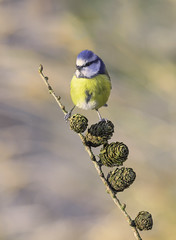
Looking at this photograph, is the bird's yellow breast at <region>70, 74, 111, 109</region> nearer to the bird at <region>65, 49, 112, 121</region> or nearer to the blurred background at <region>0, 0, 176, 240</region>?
the bird at <region>65, 49, 112, 121</region>

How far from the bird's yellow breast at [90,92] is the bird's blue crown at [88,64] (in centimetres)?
1

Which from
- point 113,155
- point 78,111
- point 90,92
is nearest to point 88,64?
point 90,92

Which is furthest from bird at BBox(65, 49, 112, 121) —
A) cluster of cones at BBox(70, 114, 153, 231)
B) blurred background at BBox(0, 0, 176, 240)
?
blurred background at BBox(0, 0, 176, 240)

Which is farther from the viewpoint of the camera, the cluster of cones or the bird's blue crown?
the bird's blue crown

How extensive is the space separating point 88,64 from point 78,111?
211 cm

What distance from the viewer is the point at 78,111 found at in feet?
9.93

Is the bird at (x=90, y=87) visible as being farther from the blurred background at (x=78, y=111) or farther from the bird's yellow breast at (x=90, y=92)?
the blurred background at (x=78, y=111)

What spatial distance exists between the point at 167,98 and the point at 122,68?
0.47m

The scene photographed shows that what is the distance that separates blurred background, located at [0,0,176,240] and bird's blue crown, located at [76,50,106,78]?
1.58 meters

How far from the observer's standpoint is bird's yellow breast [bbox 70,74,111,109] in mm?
971

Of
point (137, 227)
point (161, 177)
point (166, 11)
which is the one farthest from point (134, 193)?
point (137, 227)

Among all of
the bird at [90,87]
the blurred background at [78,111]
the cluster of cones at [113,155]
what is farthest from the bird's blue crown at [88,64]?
the blurred background at [78,111]

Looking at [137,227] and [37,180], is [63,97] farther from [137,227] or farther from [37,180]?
[137,227]

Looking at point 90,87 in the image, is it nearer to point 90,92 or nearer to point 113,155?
point 90,92
